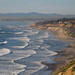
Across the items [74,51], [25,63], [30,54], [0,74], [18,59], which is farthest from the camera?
[74,51]

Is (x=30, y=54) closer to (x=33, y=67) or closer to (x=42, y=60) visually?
(x=42, y=60)

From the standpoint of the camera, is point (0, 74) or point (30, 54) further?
point (30, 54)

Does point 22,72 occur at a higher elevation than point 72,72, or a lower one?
lower

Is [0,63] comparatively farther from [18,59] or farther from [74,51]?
[74,51]

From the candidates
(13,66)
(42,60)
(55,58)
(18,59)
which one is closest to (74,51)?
(55,58)

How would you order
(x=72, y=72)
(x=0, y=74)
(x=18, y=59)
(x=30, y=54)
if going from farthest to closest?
(x=30, y=54) < (x=18, y=59) < (x=0, y=74) < (x=72, y=72)

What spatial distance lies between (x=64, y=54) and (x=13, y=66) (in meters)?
9.32

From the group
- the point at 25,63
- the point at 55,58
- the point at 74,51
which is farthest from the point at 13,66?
the point at 74,51

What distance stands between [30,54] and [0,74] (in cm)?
1002

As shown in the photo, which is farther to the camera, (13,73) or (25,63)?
(25,63)

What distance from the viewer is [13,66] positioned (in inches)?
931

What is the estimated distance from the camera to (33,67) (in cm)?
2348

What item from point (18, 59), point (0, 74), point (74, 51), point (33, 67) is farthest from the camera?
point (74, 51)

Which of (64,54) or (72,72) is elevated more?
(72,72)
